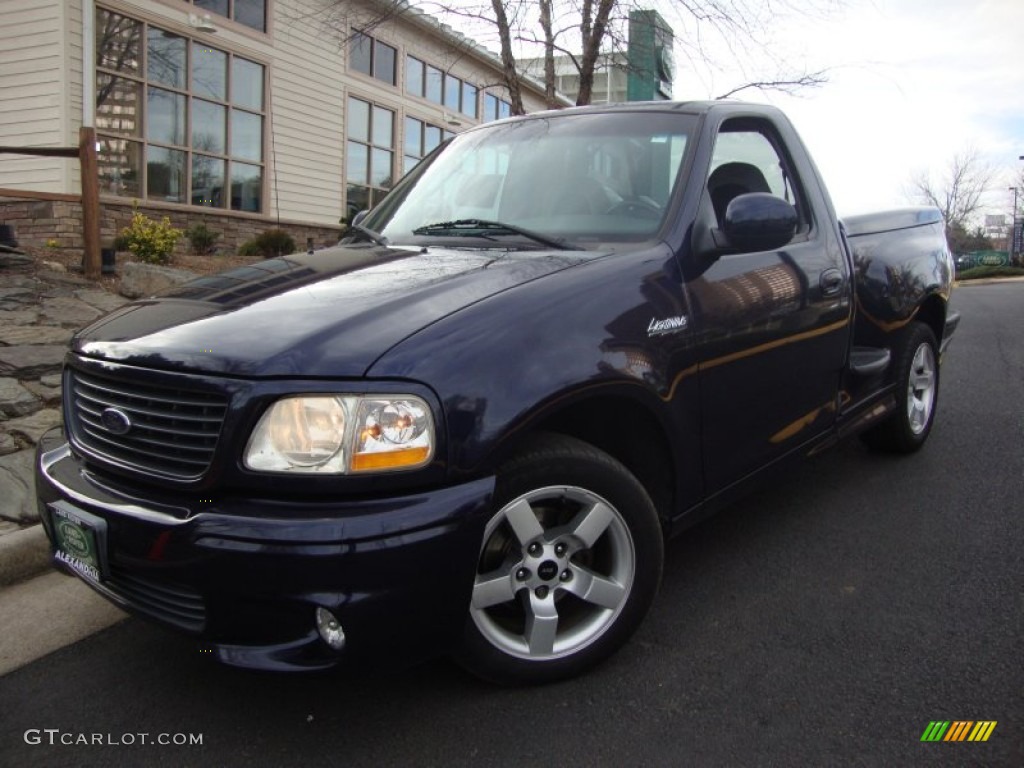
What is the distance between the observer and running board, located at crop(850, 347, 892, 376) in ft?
12.4

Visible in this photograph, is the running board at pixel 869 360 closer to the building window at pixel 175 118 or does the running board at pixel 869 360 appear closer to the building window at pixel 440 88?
the building window at pixel 175 118

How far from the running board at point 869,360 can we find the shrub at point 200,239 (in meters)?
10.4

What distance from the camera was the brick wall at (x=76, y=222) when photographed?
1106 centimetres

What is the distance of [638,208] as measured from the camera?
2.94 meters

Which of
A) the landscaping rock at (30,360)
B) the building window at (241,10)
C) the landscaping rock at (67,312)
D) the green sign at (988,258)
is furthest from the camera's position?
the green sign at (988,258)

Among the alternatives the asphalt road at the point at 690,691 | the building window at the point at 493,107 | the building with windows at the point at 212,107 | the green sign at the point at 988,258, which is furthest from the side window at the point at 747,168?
the green sign at the point at 988,258

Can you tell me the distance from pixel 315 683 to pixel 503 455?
0.97m

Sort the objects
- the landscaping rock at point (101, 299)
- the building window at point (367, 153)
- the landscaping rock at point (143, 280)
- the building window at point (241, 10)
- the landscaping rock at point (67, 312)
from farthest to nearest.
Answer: the building window at point (367, 153) < the building window at point (241, 10) < the landscaping rock at point (143, 280) < the landscaping rock at point (101, 299) < the landscaping rock at point (67, 312)

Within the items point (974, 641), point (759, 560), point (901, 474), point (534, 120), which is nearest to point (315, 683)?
point (759, 560)

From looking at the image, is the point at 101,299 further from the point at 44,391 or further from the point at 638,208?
the point at 638,208

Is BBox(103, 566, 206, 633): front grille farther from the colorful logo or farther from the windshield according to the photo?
the colorful logo

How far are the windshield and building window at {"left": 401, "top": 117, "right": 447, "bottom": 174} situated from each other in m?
16.5

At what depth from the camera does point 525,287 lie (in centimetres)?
232

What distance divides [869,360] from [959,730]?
2.07 m
